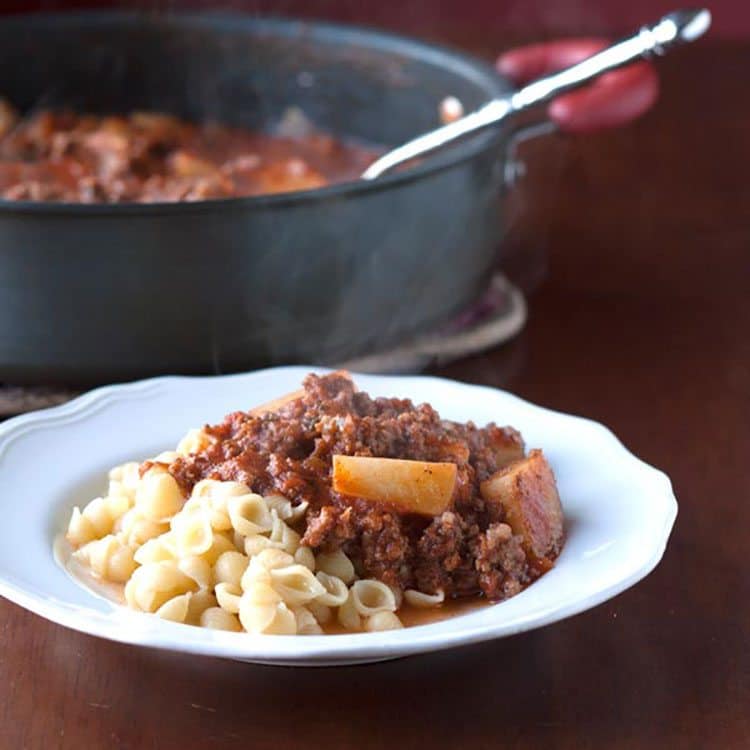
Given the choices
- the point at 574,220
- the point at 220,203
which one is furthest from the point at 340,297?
the point at 574,220

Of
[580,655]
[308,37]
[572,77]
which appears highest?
[572,77]

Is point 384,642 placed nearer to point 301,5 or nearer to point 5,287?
point 5,287

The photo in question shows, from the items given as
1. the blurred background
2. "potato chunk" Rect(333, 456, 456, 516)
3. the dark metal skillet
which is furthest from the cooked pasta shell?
the blurred background

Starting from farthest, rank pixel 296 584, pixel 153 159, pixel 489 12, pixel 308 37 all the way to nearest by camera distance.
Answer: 1. pixel 489 12
2. pixel 308 37
3. pixel 153 159
4. pixel 296 584

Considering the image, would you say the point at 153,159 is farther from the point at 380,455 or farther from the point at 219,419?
the point at 380,455

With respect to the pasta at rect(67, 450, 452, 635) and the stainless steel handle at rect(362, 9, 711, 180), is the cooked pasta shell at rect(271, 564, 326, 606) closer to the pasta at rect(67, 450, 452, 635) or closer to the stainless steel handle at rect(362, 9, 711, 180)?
the pasta at rect(67, 450, 452, 635)

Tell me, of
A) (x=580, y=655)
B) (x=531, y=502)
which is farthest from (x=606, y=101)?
(x=580, y=655)

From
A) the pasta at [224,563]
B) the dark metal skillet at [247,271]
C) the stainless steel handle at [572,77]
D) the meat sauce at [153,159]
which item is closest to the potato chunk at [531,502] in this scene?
the pasta at [224,563]
